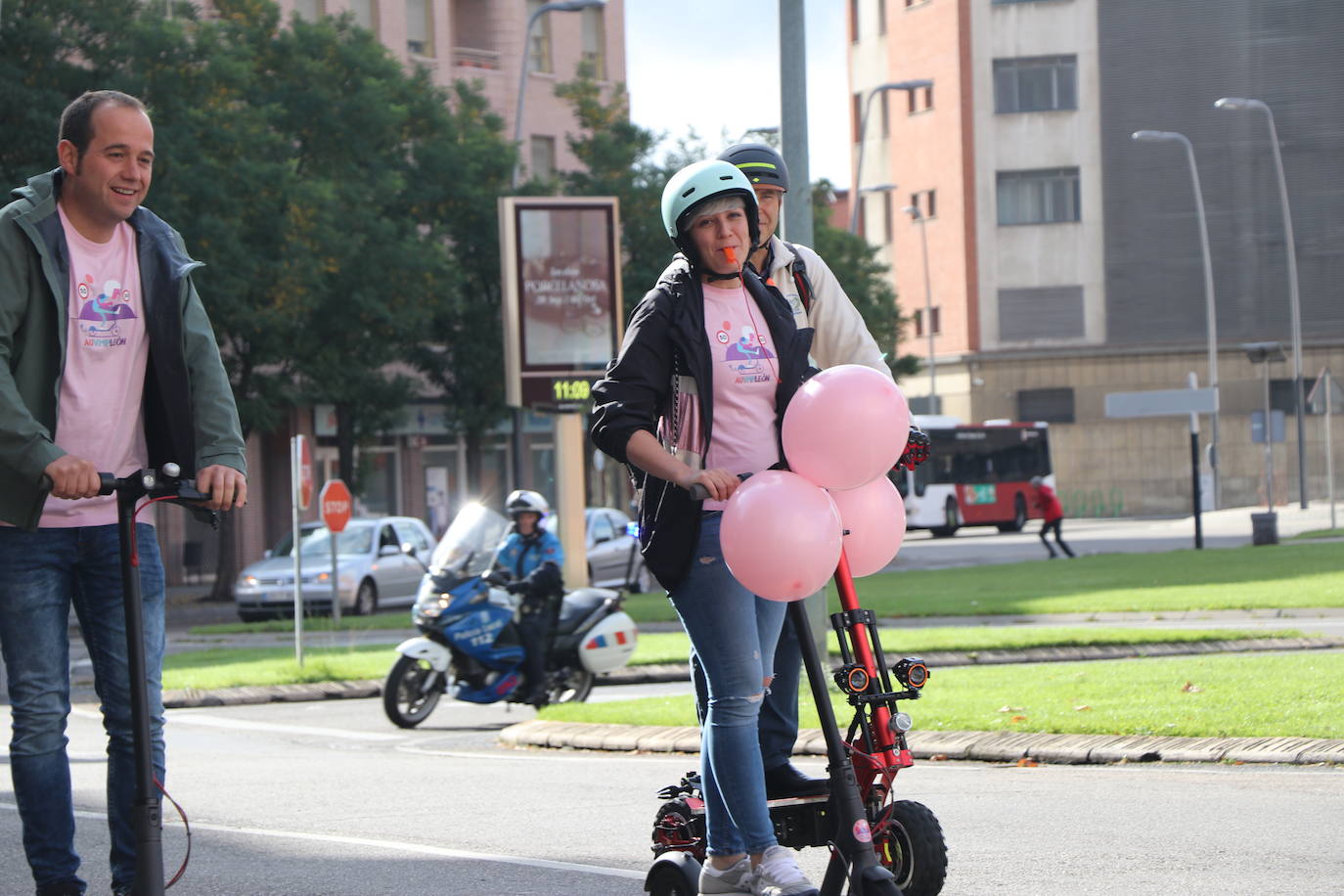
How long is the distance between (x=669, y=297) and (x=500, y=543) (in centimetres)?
966

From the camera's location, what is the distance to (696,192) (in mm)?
5312

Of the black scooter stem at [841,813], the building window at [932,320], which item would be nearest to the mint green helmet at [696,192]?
the black scooter stem at [841,813]

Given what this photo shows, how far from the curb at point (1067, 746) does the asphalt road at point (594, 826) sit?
0.43 feet

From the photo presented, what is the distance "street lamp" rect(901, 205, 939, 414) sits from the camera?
65438 millimetres

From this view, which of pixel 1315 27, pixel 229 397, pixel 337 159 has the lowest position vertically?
pixel 229 397

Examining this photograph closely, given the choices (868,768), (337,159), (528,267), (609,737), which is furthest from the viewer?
(337,159)

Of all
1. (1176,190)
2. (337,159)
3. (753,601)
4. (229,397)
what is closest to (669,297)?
(753,601)

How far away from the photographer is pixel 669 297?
210 inches

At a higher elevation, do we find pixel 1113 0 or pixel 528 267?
pixel 1113 0

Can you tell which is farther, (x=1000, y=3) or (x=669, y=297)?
(x=1000, y=3)

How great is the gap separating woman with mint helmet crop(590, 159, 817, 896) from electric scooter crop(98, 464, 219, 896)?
3.83ft

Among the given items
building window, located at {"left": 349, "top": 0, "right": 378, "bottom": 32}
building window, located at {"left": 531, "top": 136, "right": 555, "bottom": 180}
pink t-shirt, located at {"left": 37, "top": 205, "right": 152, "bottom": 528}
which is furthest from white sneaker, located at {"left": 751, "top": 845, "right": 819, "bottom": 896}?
building window, located at {"left": 531, "top": 136, "right": 555, "bottom": 180}

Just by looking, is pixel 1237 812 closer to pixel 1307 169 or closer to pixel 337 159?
pixel 337 159

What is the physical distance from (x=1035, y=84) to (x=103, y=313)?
64823 mm
